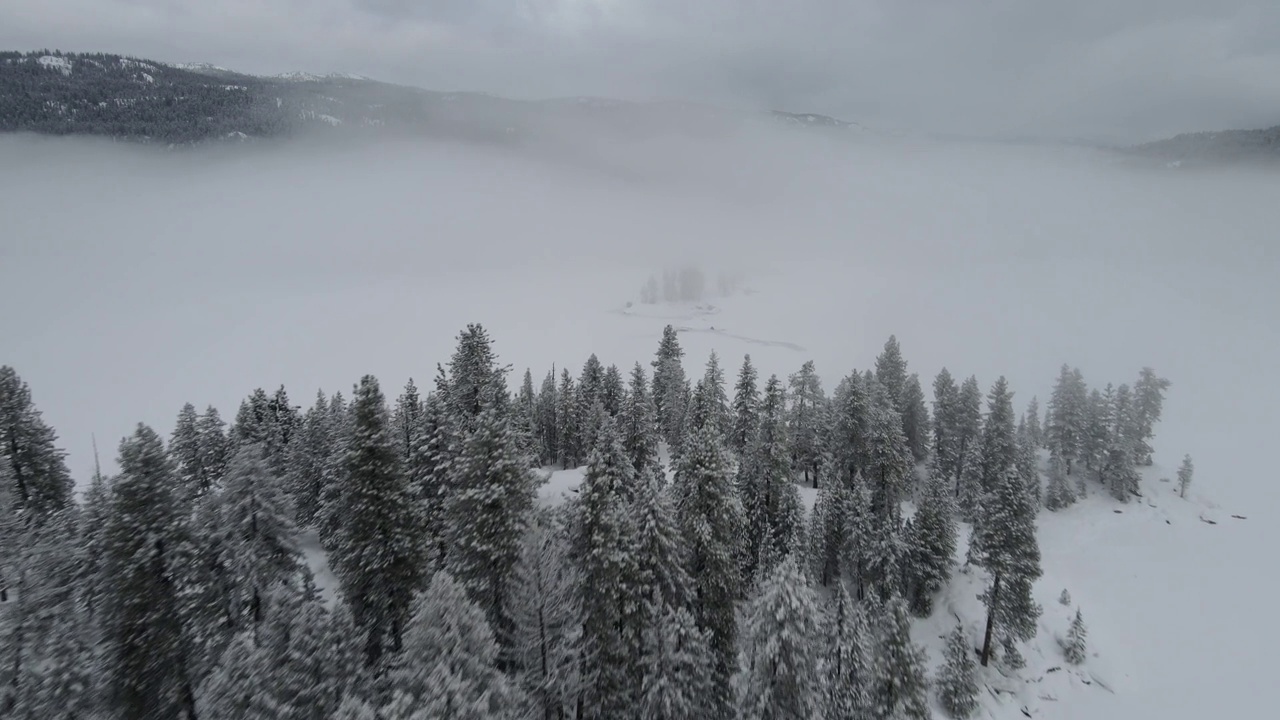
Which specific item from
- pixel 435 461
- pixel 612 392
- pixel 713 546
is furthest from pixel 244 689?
pixel 612 392

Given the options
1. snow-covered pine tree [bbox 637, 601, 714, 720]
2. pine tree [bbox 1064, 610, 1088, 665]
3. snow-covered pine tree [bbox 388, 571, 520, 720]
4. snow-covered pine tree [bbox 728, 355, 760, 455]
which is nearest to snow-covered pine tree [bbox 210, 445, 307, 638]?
snow-covered pine tree [bbox 388, 571, 520, 720]

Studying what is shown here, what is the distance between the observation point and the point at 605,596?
2248 cm

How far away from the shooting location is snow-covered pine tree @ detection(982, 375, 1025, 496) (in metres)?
58.0

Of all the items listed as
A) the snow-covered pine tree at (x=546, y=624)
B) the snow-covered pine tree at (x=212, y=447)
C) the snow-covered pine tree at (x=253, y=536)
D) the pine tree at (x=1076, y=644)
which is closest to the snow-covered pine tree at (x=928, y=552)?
the pine tree at (x=1076, y=644)

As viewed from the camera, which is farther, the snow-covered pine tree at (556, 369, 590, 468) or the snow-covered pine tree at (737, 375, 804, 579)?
the snow-covered pine tree at (556, 369, 590, 468)

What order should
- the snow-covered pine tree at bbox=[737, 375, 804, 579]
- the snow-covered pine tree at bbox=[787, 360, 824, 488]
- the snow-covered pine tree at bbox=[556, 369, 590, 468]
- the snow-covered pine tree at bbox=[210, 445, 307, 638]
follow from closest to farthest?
the snow-covered pine tree at bbox=[210, 445, 307, 638] → the snow-covered pine tree at bbox=[737, 375, 804, 579] → the snow-covered pine tree at bbox=[787, 360, 824, 488] → the snow-covered pine tree at bbox=[556, 369, 590, 468]

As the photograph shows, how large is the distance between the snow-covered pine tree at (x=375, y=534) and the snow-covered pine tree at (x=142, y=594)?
6130mm

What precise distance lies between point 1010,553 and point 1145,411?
5932cm

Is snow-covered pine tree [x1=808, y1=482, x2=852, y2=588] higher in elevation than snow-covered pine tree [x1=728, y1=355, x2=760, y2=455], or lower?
lower

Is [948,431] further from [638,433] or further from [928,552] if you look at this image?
[638,433]

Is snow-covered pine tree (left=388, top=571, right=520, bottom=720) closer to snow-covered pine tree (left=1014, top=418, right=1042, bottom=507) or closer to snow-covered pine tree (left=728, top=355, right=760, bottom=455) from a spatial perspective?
snow-covered pine tree (left=728, top=355, right=760, bottom=455)

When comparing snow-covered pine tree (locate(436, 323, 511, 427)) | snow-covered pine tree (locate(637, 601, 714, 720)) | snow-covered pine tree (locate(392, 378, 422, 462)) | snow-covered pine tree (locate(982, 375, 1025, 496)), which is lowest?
snow-covered pine tree (locate(982, 375, 1025, 496))

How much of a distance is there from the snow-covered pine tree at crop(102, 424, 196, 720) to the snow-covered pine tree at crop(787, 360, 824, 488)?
52099mm

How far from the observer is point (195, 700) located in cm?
2209
